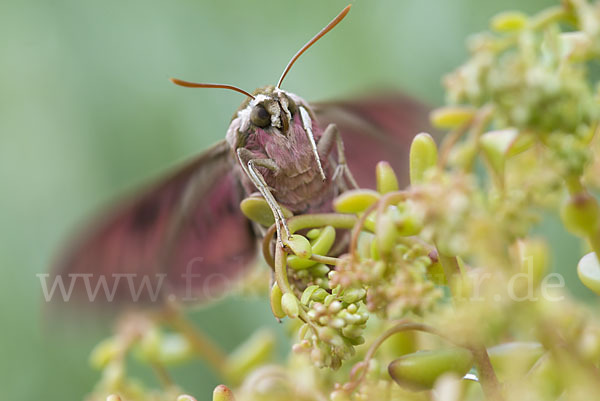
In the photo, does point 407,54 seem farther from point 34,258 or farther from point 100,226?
point 34,258

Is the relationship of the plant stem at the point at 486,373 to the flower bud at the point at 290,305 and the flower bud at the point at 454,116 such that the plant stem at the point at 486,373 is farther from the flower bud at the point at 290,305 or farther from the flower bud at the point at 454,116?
the flower bud at the point at 454,116

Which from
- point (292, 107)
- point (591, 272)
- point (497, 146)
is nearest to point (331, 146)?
point (292, 107)

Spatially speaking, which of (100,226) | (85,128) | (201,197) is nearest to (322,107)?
(201,197)

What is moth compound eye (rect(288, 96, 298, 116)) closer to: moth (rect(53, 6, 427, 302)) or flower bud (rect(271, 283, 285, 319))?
moth (rect(53, 6, 427, 302))

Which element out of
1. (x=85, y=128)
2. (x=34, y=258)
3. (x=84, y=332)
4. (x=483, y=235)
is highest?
(x=483, y=235)

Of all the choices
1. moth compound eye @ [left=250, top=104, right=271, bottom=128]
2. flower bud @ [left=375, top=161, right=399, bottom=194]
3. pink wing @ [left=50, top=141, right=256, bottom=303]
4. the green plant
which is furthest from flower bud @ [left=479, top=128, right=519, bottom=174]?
pink wing @ [left=50, top=141, right=256, bottom=303]

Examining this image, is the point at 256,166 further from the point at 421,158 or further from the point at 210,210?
the point at 421,158
